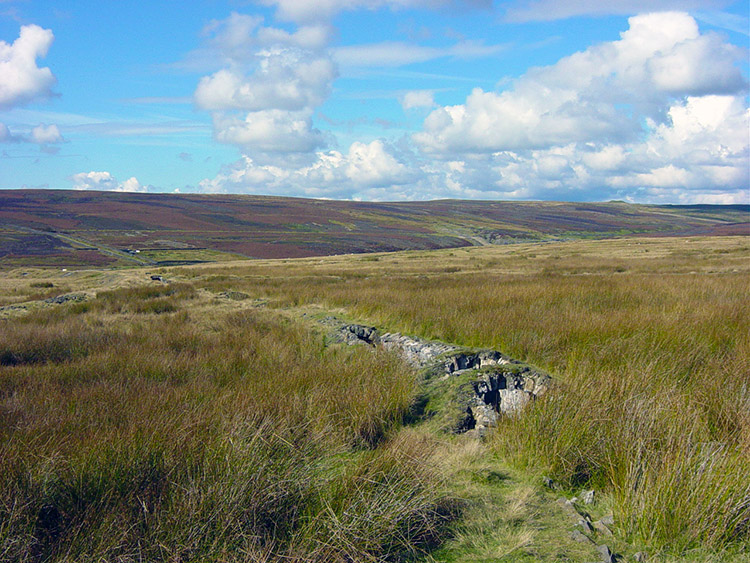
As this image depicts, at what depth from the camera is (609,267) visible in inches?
1116

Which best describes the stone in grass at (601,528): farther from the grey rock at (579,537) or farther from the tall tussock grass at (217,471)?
the tall tussock grass at (217,471)

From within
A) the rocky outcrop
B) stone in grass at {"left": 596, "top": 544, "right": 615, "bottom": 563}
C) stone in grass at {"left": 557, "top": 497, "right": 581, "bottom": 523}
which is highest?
the rocky outcrop

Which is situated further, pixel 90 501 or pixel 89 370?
pixel 89 370

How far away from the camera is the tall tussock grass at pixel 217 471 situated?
9.46 feet

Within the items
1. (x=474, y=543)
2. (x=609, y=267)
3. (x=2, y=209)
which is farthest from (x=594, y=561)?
(x=2, y=209)

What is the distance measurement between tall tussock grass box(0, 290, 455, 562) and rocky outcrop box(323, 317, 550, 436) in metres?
0.73

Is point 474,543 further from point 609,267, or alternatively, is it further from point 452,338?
A: point 609,267

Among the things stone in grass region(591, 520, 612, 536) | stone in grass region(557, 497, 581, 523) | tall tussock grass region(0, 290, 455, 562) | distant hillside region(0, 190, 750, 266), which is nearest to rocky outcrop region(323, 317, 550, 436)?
tall tussock grass region(0, 290, 455, 562)

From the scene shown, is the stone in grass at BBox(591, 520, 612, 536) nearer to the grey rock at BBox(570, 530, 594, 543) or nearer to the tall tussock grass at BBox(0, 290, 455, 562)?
the grey rock at BBox(570, 530, 594, 543)

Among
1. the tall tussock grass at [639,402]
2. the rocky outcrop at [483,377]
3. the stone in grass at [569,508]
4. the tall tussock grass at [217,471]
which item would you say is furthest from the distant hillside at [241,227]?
the stone in grass at [569,508]

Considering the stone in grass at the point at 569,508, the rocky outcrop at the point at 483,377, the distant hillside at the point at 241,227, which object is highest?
the distant hillside at the point at 241,227

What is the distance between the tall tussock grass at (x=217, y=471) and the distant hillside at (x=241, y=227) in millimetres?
60011

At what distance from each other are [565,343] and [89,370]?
669 cm

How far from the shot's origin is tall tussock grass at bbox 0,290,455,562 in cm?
288
